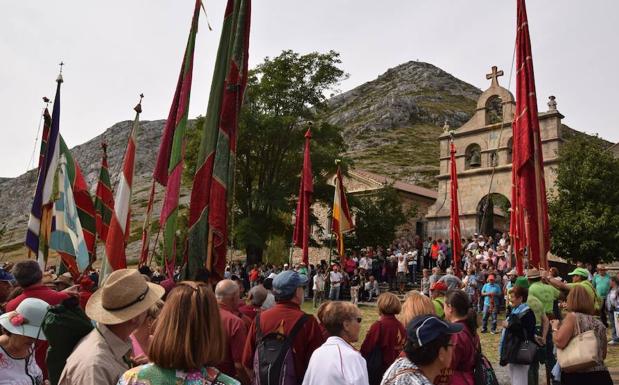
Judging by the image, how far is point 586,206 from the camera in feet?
77.5

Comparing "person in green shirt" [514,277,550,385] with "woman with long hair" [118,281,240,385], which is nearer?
"woman with long hair" [118,281,240,385]

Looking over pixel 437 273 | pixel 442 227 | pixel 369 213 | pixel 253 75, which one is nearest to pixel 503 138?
pixel 442 227

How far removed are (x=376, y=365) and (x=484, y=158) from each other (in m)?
29.4

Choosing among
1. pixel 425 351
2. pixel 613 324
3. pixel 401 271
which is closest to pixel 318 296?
pixel 401 271

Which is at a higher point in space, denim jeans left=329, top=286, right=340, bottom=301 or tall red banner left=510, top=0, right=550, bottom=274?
tall red banner left=510, top=0, right=550, bottom=274

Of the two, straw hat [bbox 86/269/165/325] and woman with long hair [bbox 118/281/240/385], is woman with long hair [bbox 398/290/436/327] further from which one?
woman with long hair [bbox 118/281/240/385]

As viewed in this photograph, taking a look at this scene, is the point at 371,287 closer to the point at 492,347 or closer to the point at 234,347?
the point at 492,347

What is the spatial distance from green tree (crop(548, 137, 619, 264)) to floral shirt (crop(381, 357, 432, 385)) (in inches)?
900

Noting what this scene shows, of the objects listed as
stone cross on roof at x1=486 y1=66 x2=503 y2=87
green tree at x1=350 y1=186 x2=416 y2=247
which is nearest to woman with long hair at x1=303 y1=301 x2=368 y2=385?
green tree at x1=350 y1=186 x2=416 y2=247

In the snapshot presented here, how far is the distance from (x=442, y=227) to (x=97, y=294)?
102 ft

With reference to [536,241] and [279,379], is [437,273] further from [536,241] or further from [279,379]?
[279,379]

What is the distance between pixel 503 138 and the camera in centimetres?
3152

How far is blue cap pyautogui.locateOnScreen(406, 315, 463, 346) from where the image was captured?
9.58 ft

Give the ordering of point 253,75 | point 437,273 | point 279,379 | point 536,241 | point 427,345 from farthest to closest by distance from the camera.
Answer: point 253,75, point 437,273, point 536,241, point 279,379, point 427,345
